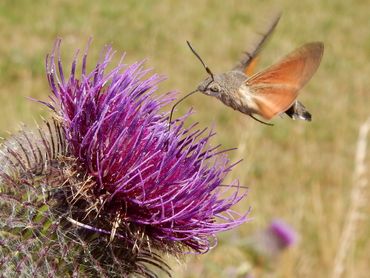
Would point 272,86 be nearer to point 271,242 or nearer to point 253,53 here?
point 253,53

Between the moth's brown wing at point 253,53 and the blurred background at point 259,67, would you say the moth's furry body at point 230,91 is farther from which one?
the blurred background at point 259,67

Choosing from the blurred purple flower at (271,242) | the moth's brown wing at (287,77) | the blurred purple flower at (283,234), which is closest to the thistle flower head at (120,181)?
the moth's brown wing at (287,77)

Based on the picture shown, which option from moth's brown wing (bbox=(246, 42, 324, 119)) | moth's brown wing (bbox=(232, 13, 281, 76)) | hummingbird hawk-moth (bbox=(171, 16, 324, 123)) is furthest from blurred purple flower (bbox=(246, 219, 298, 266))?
moth's brown wing (bbox=(246, 42, 324, 119))

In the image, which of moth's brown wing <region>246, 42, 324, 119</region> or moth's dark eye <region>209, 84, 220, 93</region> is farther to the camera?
moth's dark eye <region>209, 84, 220, 93</region>

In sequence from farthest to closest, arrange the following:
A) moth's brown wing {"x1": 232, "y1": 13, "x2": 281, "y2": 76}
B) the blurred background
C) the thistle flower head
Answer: the blurred background → moth's brown wing {"x1": 232, "y1": 13, "x2": 281, "y2": 76} → the thistle flower head

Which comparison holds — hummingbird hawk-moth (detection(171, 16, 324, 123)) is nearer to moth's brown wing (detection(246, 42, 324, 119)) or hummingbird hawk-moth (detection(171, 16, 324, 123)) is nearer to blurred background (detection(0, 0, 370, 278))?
moth's brown wing (detection(246, 42, 324, 119))

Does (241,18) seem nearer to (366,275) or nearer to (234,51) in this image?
(234,51)
